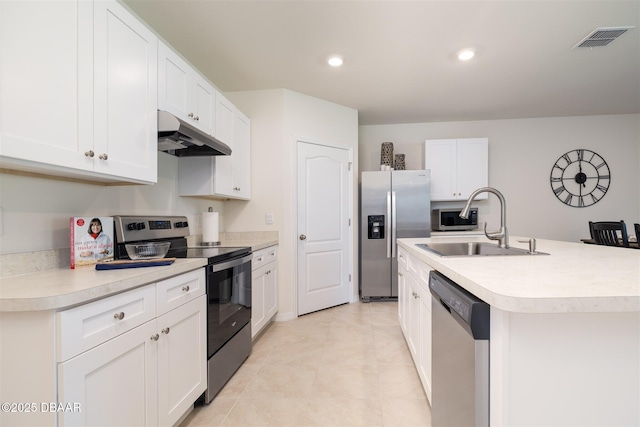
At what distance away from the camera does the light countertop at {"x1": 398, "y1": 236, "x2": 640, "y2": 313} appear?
73 cm

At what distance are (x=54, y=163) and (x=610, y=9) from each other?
3430 mm

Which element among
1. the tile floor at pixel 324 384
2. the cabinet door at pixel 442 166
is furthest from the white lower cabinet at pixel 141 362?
the cabinet door at pixel 442 166

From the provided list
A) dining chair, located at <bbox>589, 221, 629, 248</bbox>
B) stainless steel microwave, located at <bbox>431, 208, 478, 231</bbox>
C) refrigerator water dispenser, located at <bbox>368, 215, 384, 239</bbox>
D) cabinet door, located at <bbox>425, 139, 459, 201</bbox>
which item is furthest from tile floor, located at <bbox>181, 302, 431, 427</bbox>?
dining chair, located at <bbox>589, 221, 629, 248</bbox>

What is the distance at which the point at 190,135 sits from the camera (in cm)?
182

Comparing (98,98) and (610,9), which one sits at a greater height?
(610,9)

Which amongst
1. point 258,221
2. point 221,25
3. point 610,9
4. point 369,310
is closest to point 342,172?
point 258,221

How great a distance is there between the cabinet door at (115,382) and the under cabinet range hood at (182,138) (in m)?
1.09

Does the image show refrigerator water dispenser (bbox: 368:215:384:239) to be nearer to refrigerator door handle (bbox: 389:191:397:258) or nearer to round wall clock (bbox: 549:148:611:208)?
refrigerator door handle (bbox: 389:191:397:258)

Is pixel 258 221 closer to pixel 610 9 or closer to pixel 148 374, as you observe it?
pixel 148 374

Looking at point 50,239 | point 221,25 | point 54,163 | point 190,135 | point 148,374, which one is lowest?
point 148,374

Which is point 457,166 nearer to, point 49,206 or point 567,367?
point 567,367

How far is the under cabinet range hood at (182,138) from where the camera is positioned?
172cm

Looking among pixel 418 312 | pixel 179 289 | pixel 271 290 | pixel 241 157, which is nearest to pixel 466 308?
pixel 418 312

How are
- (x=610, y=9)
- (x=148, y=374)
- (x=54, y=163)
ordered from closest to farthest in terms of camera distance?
(x=54, y=163)
(x=148, y=374)
(x=610, y=9)
